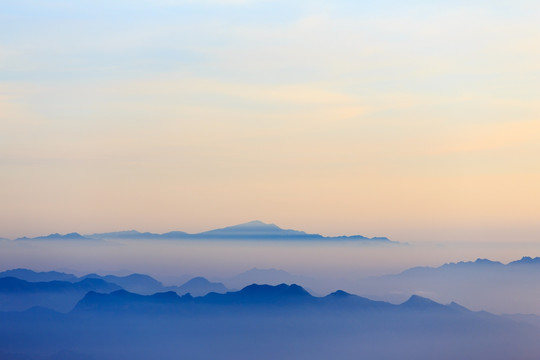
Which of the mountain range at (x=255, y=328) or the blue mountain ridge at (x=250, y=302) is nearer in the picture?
the mountain range at (x=255, y=328)

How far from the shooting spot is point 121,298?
352 ft

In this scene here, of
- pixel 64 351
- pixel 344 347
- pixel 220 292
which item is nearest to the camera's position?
pixel 64 351

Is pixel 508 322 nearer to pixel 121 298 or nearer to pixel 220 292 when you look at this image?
pixel 220 292

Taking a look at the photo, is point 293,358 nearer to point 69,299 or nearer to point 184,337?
Result: point 184,337

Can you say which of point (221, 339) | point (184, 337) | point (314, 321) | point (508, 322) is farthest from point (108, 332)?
point (508, 322)

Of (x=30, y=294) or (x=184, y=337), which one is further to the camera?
(x=184, y=337)

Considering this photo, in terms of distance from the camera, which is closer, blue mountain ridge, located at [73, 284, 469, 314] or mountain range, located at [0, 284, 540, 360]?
mountain range, located at [0, 284, 540, 360]

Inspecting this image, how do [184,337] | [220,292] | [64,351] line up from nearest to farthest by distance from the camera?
[64,351] → [184,337] → [220,292]

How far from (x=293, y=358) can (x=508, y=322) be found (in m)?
32.1

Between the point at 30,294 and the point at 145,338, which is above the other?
the point at 30,294

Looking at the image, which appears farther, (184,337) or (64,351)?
(184,337)

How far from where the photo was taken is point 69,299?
4085 inches

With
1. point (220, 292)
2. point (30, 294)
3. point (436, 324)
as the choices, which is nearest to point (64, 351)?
point (30, 294)

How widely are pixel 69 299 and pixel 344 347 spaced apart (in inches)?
1758
